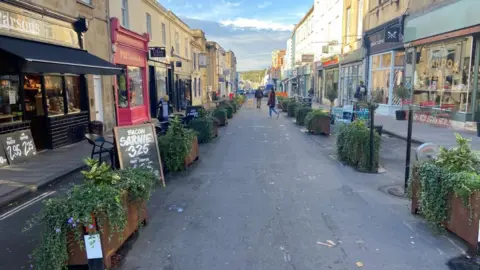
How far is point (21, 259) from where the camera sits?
386 centimetres

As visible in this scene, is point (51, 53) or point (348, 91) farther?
point (348, 91)

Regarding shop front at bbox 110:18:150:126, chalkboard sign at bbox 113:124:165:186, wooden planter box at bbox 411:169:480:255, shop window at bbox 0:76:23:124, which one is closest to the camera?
wooden planter box at bbox 411:169:480:255

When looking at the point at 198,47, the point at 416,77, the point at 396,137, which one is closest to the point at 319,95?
the point at 198,47

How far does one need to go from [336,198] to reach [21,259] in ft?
14.8

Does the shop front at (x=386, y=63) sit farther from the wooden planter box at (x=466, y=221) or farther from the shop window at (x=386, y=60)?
A: the wooden planter box at (x=466, y=221)

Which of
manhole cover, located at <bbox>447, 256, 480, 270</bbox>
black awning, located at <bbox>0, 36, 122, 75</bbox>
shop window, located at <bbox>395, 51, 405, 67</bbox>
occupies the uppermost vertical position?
shop window, located at <bbox>395, 51, 405, 67</bbox>

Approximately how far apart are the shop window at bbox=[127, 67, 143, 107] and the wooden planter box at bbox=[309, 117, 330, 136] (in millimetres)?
8664

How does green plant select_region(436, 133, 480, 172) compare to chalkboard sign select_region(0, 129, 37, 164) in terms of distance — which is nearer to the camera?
green plant select_region(436, 133, 480, 172)

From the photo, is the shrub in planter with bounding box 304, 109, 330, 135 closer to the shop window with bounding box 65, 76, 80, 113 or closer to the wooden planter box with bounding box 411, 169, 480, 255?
the shop window with bounding box 65, 76, 80, 113

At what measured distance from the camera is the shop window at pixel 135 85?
55.3ft

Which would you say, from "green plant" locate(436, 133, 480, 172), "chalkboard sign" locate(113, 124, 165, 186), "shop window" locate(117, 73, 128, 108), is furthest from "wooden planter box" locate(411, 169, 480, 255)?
"shop window" locate(117, 73, 128, 108)

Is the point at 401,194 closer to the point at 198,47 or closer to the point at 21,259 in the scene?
the point at 21,259

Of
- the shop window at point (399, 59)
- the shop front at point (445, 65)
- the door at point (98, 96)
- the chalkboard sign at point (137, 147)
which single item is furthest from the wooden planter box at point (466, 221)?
the shop window at point (399, 59)

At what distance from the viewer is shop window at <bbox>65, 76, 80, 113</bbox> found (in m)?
11.5
